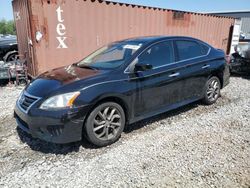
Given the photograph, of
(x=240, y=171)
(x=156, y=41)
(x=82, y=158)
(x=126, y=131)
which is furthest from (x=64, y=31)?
(x=240, y=171)

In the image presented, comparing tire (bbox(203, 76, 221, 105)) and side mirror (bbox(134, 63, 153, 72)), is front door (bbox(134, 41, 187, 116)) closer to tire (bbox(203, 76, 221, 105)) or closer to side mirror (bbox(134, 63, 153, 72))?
side mirror (bbox(134, 63, 153, 72))

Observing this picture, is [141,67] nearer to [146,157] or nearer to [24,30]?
[146,157]

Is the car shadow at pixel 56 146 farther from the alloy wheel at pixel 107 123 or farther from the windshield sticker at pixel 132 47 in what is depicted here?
the windshield sticker at pixel 132 47

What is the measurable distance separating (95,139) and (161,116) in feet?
5.63

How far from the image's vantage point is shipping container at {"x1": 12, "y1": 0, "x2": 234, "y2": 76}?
21.1 feet

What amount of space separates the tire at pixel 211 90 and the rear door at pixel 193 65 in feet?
0.56

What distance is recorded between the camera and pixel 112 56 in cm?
422

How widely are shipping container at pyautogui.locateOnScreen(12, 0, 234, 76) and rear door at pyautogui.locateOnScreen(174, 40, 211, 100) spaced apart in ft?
11.6

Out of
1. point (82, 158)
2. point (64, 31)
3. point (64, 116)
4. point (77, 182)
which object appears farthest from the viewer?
point (64, 31)

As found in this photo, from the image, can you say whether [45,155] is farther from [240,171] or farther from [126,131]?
[240,171]

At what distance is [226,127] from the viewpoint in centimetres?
421

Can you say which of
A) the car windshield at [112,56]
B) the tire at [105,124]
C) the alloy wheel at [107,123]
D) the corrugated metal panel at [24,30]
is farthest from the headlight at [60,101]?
the corrugated metal panel at [24,30]

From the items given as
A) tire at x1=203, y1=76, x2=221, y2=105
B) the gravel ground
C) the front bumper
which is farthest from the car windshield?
tire at x1=203, y1=76, x2=221, y2=105

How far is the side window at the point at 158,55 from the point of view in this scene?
3941 millimetres
